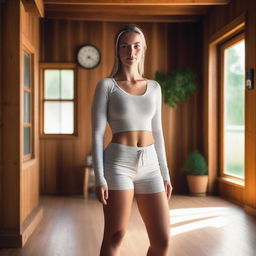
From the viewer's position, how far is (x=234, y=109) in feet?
19.8

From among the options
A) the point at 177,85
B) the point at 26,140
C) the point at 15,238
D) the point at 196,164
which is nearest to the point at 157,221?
the point at 15,238

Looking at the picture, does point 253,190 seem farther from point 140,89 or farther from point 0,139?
point 140,89

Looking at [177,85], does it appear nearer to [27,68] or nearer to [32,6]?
[27,68]

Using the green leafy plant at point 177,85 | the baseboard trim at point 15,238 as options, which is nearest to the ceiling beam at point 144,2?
the green leafy plant at point 177,85

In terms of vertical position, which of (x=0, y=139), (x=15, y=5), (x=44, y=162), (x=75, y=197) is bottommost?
(x=75, y=197)

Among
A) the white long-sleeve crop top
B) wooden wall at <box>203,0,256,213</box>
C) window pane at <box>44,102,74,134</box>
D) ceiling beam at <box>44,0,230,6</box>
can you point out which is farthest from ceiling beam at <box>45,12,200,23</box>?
the white long-sleeve crop top

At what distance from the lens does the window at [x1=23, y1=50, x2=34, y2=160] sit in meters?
4.60

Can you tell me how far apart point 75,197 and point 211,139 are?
230cm

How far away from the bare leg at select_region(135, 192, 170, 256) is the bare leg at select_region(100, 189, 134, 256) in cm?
10

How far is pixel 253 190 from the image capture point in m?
4.99

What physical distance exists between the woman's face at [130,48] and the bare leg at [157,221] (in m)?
0.67

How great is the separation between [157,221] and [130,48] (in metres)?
0.85

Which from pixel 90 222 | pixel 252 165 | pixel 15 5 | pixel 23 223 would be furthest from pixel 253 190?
pixel 15 5

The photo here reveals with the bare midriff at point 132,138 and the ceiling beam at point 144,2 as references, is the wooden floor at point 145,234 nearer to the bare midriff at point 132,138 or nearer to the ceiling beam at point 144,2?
the bare midriff at point 132,138
